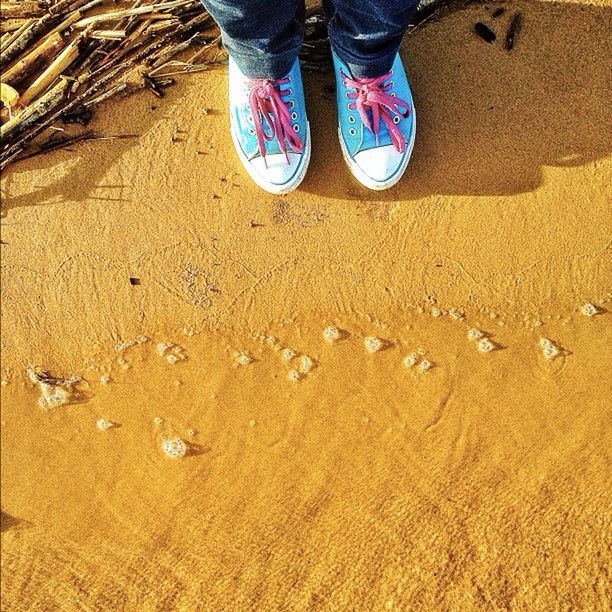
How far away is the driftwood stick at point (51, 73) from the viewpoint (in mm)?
1970

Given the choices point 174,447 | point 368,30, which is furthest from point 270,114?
point 174,447

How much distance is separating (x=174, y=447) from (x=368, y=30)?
1322 millimetres

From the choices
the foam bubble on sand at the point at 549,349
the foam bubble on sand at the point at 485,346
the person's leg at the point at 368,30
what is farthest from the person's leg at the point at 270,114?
the foam bubble on sand at the point at 549,349

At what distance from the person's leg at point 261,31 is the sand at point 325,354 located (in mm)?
325

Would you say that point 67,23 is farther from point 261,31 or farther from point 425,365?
point 425,365

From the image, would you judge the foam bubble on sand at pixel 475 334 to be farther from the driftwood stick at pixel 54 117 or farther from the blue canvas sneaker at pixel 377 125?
the driftwood stick at pixel 54 117

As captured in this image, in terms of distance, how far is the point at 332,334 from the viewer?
6.10ft

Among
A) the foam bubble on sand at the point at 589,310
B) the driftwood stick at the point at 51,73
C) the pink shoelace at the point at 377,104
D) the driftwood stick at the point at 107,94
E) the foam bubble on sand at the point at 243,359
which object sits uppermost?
the driftwood stick at the point at 51,73

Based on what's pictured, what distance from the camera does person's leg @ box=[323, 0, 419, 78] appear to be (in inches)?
55.5

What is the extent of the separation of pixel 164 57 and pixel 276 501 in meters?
1.47

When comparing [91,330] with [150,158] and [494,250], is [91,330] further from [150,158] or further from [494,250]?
[494,250]

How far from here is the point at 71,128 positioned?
198 centimetres

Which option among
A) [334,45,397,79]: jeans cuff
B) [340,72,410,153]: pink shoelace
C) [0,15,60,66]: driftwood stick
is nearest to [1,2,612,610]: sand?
[340,72,410,153]: pink shoelace

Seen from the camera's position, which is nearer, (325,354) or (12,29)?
(325,354)
